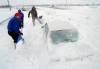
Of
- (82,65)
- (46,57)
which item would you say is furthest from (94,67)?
(46,57)

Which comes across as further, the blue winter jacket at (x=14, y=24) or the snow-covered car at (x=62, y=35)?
the blue winter jacket at (x=14, y=24)

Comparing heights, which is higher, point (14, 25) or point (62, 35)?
point (14, 25)

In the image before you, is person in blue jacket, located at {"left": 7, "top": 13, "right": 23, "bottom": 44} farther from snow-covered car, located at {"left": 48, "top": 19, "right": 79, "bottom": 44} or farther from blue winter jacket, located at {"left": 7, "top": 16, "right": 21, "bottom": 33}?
snow-covered car, located at {"left": 48, "top": 19, "right": 79, "bottom": 44}

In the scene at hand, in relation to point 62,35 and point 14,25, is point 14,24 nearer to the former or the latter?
point 14,25

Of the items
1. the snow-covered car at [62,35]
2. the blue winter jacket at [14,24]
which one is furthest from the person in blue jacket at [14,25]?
the snow-covered car at [62,35]

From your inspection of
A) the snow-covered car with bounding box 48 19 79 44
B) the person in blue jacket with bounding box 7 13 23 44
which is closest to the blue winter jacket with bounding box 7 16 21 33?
the person in blue jacket with bounding box 7 13 23 44

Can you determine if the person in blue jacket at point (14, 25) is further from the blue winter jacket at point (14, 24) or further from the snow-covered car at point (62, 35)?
the snow-covered car at point (62, 35)

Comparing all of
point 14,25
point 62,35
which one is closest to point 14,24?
point 14,25

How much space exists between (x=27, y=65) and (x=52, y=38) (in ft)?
5.15

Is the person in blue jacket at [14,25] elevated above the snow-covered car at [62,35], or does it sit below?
above

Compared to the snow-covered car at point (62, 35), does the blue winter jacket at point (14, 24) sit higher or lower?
higher

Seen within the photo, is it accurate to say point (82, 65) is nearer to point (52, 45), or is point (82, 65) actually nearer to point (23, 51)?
point (52, 45)

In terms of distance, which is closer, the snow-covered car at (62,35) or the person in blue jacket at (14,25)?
the snow-covered car at (62,35)

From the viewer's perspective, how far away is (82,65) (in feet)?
25.8
